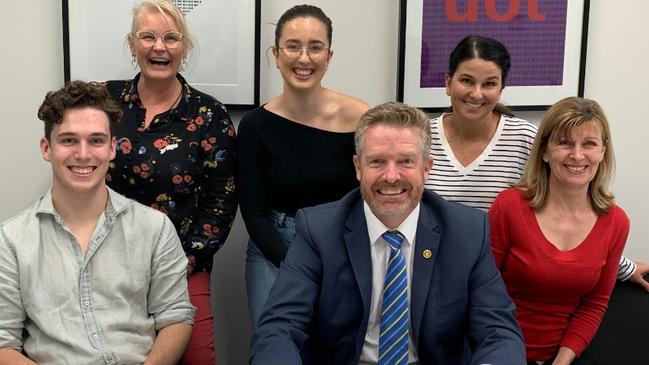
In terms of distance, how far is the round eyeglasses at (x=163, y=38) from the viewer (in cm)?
222

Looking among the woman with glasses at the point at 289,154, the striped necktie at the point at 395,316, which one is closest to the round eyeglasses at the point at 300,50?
the woman with glasses at the point at 289,154

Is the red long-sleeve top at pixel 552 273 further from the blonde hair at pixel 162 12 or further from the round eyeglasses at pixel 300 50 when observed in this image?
the blonde hair at pixel 162 12

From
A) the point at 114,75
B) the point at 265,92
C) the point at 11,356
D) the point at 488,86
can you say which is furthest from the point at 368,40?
the point at 11,356

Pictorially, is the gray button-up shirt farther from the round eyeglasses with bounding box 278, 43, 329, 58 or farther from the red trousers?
the round eyeglasses with bounding box 278, 43, 329, 58

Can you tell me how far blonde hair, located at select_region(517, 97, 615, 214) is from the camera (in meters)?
2.04

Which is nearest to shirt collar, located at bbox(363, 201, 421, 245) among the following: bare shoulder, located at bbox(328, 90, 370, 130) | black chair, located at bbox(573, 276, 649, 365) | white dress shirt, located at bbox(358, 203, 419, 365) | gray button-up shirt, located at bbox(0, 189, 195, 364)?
white dress shirt, located at bbox(358, 203, 419, 365)

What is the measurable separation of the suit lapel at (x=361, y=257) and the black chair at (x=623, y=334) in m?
0.87

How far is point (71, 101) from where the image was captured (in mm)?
1762

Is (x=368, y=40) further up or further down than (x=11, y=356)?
further up

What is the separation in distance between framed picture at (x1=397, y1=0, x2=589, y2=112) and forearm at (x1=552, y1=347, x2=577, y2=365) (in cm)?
113

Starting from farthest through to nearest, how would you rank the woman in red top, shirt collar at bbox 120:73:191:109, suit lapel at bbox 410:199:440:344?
shirt collar at bbox 120:73:191:109, the woman in red top, suit lapel at bbox 410:199:440:344

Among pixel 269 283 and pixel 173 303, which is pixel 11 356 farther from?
pixel 269 283

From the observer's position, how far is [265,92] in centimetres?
272

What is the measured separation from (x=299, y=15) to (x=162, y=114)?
0.58m
